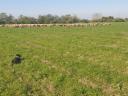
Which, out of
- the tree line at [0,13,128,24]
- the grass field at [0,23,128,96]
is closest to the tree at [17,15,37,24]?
the tree line at [0,13,128,24]

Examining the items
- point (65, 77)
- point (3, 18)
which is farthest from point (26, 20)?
point (65, 77)

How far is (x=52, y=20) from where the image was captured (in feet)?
398

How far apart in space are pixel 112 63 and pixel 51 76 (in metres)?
3.94

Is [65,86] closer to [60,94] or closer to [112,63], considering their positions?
[60,94]

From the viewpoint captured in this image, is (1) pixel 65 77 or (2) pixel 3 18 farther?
(2) pixel 3 18

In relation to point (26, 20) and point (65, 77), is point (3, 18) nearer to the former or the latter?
point (26, 20)

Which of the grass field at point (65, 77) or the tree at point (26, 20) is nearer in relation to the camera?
the grass field at point (65, 77)

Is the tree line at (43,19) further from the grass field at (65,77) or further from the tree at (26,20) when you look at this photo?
the grass field at (65,77)

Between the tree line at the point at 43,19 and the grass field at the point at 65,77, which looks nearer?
the grass field at the point at 65,77

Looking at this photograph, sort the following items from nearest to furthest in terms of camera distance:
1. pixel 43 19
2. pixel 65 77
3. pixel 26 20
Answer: pixel 65 77 < pixel 26 20 < pixel 43 19

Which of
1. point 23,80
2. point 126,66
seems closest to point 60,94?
point 23,80

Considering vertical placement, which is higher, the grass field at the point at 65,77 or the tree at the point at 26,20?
the grass field at the point at 65,77

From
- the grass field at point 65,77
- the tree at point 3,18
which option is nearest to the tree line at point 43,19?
the tree at point 3,18

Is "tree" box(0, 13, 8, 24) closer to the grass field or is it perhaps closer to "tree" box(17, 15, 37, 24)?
"tree" box(17, 15, 37, 24)
